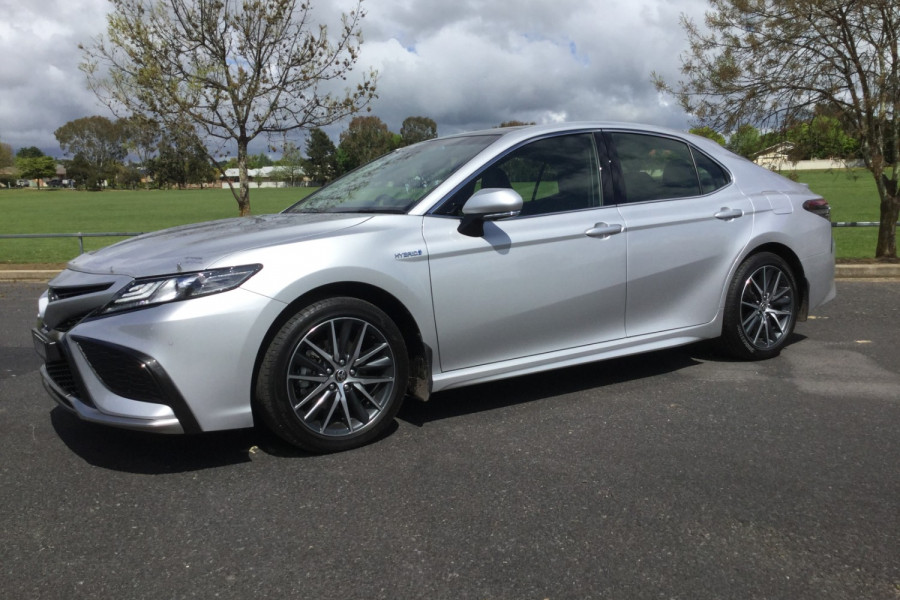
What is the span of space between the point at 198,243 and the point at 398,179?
4.36 feet

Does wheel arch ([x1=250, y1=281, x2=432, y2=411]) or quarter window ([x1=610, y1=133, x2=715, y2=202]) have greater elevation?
quarter window ([x1=610, y1=133, x2=715, y2=202])

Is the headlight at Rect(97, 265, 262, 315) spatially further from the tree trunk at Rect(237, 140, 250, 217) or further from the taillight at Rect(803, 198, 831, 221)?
the tree trunk at Rect(237, 140, 250, 217)

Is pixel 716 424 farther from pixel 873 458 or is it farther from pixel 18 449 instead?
pixel 18 449

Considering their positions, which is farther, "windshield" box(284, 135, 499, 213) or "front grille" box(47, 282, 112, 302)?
"windshield" box(284, 135, 499, 213)

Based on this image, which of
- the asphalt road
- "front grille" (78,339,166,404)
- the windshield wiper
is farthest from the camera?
the windshield wiper

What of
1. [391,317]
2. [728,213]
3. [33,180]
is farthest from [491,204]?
[33,180]

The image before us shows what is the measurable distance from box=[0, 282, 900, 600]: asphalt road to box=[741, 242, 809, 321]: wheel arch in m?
0.92

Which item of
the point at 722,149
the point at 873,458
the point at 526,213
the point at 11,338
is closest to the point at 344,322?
the point at 526,213

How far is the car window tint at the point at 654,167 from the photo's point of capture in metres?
4.84

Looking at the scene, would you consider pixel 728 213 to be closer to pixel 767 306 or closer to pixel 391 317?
pixel 767 306

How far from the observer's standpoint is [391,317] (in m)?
3.96

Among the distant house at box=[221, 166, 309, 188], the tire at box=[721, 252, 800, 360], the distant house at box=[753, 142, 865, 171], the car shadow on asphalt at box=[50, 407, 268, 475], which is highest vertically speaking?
the distant house at box=[221, 166, 309, 188]

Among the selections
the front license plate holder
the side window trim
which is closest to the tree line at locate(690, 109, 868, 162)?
the side window trim

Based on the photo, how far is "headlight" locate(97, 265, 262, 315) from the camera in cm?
330
